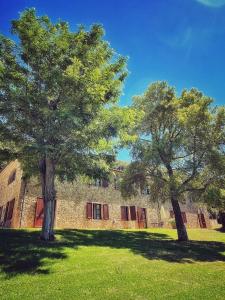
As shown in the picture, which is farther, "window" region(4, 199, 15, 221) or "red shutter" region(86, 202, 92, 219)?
"red shutter" region(86, 202, 92, 219)

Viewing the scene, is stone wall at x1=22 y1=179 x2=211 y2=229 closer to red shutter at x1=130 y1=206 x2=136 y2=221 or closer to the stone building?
the stone building

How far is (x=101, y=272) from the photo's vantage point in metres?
8.98

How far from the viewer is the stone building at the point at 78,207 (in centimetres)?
2045

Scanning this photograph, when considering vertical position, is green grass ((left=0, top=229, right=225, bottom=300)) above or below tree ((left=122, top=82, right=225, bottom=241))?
below

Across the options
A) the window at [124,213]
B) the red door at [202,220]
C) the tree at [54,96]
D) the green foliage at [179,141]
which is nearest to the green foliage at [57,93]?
the tree at [54,96]

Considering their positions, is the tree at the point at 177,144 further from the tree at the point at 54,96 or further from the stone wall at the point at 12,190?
the stone wall at the point at 12,190

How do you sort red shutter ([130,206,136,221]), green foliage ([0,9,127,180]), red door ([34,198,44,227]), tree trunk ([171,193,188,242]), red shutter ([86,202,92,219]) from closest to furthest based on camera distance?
green foliage ([0,9,127,180]) < tree trunk ([171,193,188,242]) < red door ([34,198,44,227]) < red shutter ([86,202,92,219]) < red shutter ([130,206,136,221])

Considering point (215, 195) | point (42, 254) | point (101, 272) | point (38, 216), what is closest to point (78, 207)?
point (38, 216)

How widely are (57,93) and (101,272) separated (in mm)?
9561

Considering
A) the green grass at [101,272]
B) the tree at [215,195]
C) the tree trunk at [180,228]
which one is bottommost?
the green grass at [101,272]

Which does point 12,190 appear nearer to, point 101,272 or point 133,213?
point 133,213

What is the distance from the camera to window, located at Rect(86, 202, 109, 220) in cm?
2392

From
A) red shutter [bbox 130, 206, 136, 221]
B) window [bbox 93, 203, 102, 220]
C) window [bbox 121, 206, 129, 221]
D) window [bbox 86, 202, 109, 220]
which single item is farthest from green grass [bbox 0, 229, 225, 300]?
red shutter [bbox 130, 206, 136, 221]

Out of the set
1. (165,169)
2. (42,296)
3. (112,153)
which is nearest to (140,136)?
(165,169)
